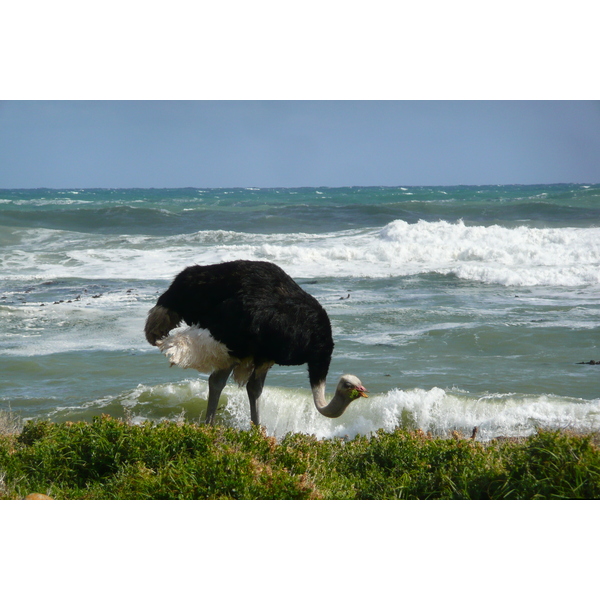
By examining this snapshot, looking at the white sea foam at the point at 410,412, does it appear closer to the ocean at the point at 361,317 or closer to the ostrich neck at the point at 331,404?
the ocean at the point at 361,317

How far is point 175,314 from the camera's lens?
5.53 meters

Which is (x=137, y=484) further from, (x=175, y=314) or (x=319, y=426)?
(x=319, y=426)

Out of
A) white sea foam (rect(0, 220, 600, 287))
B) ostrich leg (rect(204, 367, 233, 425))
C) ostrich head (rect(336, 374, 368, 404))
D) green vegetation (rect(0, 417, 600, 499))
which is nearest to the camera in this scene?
green vegetation (rect(0, 417, 600, 499))

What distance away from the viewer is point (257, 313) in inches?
198

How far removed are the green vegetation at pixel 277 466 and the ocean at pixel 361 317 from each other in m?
2.36

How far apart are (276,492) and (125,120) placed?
7986mm

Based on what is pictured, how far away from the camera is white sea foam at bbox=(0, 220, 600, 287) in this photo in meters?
16.9

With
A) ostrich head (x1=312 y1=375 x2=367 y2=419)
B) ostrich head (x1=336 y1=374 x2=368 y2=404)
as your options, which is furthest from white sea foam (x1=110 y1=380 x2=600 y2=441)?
ostrich head (x1=336 y1=374 x2=368 y2=404)

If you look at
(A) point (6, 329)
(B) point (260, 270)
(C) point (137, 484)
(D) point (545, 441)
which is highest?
(B) point (260, 270)

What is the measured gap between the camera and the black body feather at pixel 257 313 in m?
5.07

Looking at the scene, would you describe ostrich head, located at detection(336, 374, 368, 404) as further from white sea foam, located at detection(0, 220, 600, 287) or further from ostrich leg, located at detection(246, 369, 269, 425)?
white sea foam, located at detection(0, 220, 600, 287)

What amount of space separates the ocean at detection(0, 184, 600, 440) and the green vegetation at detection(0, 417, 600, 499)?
2.36 metres

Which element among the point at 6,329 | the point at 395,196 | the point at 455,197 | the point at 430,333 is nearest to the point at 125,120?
the point at 6,329

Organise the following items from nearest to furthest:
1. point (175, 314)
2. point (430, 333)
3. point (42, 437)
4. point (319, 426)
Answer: point (42, 437) → point (175, 314) → point (319, 426) → point (430, 333)
